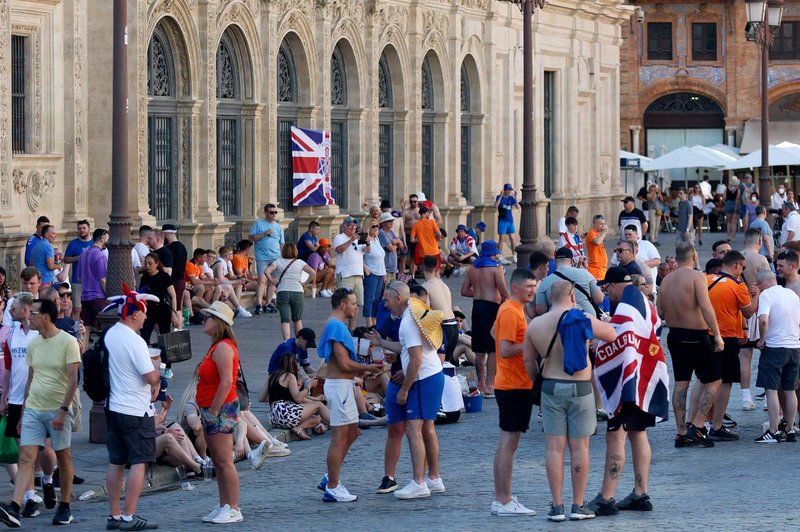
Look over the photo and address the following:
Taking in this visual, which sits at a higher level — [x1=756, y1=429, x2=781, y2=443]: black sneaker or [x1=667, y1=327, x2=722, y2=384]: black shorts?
[x1=667, y1=327, x2=722, y2=384]: black shorts

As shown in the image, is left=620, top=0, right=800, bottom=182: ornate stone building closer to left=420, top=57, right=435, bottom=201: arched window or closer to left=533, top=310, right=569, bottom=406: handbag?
left=420, top=57, right=435, bottom=201: arched window

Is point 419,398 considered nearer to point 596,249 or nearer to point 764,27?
point 596,249

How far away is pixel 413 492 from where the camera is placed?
12.6 meters

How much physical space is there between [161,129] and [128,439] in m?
15.5

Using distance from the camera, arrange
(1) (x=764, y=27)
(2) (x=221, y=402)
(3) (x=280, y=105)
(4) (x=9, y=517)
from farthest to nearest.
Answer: (1) (x=764, y=27) → (3) (x=280, y=105) → (4) (x=9, y=517) → (2) (x=221, y=402)

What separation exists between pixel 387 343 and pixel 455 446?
6.75 feet

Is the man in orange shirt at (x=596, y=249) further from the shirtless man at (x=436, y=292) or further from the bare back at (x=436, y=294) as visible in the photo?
the bare back at (x=436, y=294)

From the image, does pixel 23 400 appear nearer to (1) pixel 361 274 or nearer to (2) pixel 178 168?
(1) pixel 361 274

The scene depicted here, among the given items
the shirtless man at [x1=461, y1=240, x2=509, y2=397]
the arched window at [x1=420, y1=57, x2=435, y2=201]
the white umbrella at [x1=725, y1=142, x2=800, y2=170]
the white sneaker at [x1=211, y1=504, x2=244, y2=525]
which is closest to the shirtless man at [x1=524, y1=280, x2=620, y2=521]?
the white sneaker at [x1=211, y1=504, x2=244, y2=525]

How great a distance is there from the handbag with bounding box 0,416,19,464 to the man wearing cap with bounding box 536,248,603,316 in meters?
4.25

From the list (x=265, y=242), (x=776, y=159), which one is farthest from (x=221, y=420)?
(x=776, y=159)

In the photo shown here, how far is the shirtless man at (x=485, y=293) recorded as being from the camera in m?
17.6

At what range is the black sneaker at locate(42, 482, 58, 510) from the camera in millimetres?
12594

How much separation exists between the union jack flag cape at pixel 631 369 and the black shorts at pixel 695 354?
2754 millimetres
